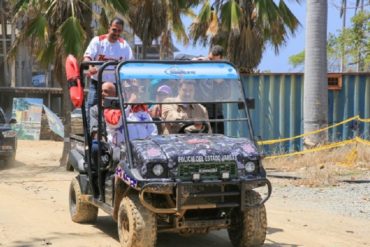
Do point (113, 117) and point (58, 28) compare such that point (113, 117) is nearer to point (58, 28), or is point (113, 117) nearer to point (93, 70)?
point (93, 70)

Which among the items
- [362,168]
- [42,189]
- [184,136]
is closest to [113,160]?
[184,136]

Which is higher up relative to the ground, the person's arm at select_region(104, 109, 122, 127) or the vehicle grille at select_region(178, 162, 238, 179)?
the person's arm at select_region(104, 109, 122, 127)

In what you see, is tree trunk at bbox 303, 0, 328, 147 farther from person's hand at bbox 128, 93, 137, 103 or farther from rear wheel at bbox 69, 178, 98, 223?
person's hand at bbox 128, 93, 137, 103

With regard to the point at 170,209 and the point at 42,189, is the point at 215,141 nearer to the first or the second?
the point at 170,209

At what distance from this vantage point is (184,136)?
6.69 metres

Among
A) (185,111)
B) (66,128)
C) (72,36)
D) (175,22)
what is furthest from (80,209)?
(175,22)

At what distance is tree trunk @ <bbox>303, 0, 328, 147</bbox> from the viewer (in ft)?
47.1

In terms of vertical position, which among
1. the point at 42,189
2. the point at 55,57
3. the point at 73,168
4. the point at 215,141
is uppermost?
the point at 55,57

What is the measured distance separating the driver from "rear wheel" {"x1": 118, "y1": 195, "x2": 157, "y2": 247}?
1.13 meters

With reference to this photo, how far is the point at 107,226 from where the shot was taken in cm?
820

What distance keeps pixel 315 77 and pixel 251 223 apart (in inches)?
334

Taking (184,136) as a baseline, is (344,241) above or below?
below

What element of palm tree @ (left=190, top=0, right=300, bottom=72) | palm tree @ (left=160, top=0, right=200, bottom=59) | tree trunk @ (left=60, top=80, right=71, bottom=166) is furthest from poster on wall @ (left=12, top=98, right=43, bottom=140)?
tree trunk @ (left=60, top=80, right=71, bottom=166)

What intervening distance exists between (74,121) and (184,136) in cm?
1611
